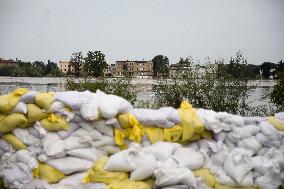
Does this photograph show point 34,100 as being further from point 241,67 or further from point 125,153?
point 241,67

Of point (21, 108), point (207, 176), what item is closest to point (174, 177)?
point (207, 176)

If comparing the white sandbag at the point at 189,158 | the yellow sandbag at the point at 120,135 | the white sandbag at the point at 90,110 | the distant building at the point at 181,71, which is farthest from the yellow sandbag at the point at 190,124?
the distant building at the point at 181,71

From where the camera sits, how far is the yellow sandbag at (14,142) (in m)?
3.67

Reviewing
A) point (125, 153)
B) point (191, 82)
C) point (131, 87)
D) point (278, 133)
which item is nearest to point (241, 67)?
point (191, 82)

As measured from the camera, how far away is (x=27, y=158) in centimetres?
359

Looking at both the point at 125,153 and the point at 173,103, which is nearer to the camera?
the point at 125,153

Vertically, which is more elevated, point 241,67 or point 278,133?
point 241,67

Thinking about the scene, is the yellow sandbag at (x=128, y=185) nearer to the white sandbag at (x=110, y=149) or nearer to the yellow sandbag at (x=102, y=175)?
the yellow sandbag at (x=102, y=175)

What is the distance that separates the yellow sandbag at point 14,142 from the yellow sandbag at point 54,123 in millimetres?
297

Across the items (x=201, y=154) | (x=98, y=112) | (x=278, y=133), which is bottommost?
(x=201, y=154)

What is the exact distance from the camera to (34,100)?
12.3ft

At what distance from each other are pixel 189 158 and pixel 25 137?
5.60 ft

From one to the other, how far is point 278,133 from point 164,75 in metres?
6.65

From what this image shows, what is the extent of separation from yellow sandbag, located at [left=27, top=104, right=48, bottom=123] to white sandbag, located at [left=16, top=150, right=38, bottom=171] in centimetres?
33
